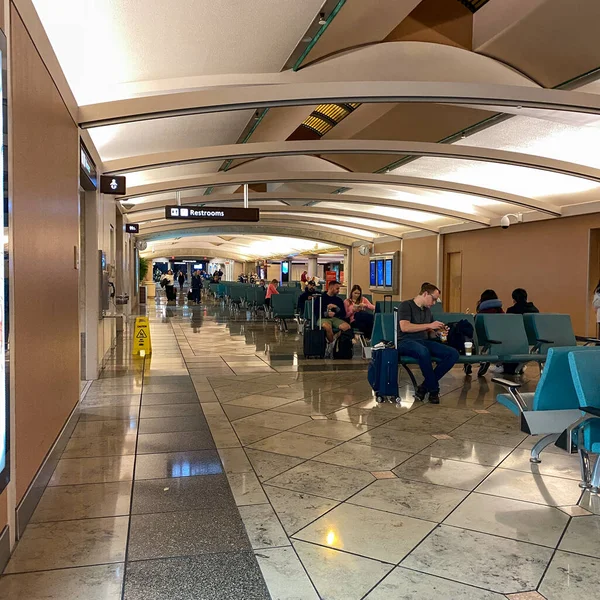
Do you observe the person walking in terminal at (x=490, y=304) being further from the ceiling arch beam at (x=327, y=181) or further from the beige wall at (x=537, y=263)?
the beige wall at (x=537, y=263)

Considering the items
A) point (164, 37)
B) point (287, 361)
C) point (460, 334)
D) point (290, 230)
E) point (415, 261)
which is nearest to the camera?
point (164, 37)

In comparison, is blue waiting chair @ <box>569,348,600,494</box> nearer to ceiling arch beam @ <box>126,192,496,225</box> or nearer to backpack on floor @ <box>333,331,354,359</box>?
backpack on floor @ <box>333,331,354,359</box>

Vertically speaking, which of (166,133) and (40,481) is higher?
(166,133)

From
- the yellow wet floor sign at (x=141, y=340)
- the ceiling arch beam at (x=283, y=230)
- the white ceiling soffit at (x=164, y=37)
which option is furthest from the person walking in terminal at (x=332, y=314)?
the ceiling arch beam at (x=283, y=230)

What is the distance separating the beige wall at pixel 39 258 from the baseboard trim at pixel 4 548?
0.32m

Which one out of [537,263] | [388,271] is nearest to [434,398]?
[537,263]

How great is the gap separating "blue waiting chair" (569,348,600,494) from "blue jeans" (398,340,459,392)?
2658 millimetres

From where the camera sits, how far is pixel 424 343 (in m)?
6.68

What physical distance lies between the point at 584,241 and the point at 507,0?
6918 mm

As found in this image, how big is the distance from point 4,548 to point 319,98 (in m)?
5.35

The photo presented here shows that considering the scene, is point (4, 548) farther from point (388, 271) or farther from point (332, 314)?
point (388, 271)

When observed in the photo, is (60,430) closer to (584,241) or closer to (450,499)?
(450,499)

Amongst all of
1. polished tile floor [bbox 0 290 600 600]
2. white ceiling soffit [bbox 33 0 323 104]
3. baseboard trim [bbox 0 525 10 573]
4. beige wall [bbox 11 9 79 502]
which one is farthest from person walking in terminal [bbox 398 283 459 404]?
baseboard trim [bbox 0 525 10 573]

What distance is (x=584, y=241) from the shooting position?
12938 millimetres
